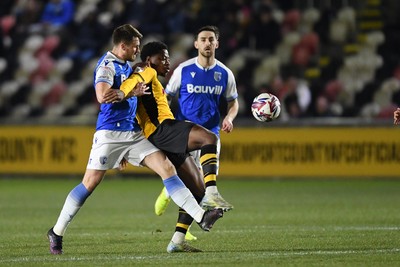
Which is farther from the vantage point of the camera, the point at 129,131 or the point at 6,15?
the point at 6,15

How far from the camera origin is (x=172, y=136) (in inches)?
369

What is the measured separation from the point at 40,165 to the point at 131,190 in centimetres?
353

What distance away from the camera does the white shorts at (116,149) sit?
9281 mm

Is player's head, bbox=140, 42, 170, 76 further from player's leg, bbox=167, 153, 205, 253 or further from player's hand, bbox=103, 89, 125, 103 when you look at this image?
player's hand, bbox=103, 89, 125, 103

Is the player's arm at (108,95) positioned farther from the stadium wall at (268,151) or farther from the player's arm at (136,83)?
the stadium wall at (268,151)

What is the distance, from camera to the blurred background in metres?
21.1

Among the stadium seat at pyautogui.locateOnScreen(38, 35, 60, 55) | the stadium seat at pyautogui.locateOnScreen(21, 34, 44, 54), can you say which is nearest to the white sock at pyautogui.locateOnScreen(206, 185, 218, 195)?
the stadium seat at pyautogui.locateOnScreen(38, 35, 60, 55)

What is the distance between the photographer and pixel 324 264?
8.24m

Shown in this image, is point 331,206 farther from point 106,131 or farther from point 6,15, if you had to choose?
point 6,15

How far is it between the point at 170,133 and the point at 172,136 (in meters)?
0.04

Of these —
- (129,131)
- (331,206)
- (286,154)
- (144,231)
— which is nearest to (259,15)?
(286,154)

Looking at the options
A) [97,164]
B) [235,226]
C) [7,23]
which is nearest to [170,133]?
[97,164]

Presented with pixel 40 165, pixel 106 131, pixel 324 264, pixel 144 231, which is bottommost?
pixel 40 165

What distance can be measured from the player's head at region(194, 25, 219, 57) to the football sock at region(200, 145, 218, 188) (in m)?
2.06
